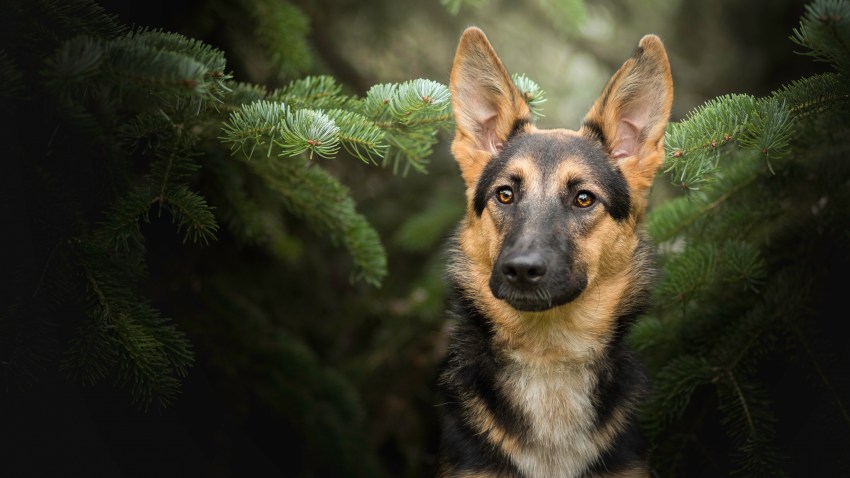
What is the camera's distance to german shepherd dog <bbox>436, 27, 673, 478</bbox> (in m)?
3.81

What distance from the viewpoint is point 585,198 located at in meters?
4.10

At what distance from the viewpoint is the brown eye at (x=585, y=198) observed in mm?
4090

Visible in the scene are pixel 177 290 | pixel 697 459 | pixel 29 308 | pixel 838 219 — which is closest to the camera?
pixel 29 308

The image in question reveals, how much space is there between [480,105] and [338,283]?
3295mm

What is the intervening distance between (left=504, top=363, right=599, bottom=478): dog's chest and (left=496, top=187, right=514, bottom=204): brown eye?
2.87 ft

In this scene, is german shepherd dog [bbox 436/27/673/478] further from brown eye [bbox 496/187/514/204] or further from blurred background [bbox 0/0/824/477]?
blurred background [bbox 0/0/824/477]

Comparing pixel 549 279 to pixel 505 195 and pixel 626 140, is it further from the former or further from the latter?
pixel 626 140

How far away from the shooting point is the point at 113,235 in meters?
3.25

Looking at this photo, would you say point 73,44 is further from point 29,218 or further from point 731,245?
point 731,245

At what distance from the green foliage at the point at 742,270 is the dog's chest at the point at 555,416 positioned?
1.76 feet

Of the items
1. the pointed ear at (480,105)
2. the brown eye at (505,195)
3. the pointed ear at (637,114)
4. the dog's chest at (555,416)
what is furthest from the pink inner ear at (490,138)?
the dog's chest at (555,416)

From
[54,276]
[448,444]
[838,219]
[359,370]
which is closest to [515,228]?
[448,444]

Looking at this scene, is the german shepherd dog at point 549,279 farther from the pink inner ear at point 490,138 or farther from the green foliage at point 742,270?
the green foliage at point 742,270

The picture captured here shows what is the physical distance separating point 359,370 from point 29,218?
341 cm
